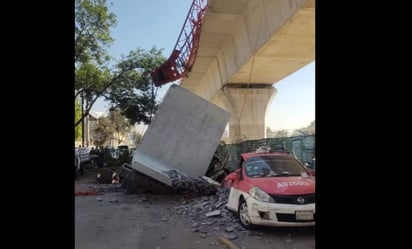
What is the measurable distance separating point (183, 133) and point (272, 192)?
8416 mm

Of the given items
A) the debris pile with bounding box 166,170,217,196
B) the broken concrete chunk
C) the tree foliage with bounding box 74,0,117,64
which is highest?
the tree foliage with bounding box 74,0,117,64

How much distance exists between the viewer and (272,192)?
24.9 ft

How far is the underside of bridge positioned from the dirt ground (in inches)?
188

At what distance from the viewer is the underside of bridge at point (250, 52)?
9883 mm

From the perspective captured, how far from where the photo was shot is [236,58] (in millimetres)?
14547

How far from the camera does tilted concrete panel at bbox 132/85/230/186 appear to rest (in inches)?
611

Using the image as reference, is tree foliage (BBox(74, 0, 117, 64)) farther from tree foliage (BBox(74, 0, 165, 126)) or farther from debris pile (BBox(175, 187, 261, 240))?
debris pile (BBox(175, 187, 261, 240))

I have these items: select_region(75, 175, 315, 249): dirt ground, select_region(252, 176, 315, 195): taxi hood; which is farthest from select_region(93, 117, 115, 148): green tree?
select_region(252, 176, 315, 195): taxi hood

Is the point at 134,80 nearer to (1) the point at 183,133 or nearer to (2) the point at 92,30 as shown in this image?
(2) the point at 92,30

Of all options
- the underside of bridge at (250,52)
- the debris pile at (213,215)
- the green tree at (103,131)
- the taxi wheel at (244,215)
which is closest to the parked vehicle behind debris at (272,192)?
the taxi wheel at (244,215)
